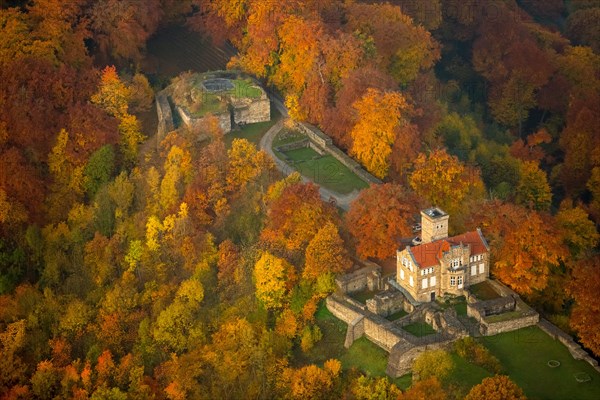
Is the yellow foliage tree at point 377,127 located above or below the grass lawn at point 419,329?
above

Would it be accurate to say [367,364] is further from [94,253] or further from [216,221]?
[94,253]

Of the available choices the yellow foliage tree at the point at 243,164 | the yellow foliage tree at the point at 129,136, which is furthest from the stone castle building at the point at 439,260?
the yellow foliage tree at the point at 129,136

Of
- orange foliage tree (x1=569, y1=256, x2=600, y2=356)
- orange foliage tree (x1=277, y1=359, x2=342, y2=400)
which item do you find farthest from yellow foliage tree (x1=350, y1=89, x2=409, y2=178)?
orange foliage tree (x1=277, y1=359, x2=342, y2=400)

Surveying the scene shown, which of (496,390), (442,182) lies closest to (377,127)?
(442,182)

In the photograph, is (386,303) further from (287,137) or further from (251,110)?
(251,110)

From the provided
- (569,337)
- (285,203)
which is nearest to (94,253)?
(285,203)

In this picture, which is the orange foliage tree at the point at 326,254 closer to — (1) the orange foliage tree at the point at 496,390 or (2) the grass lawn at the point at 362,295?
(2) the grass lawn at the point at 362,295

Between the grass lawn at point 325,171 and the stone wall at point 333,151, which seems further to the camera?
the stone wall at point 333,151
